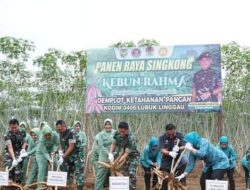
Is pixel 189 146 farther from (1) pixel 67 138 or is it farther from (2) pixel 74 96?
(2) pixel 74 96

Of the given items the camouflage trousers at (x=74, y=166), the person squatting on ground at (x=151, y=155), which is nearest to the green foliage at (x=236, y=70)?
the person squatting on ground at (x=151, y=155)

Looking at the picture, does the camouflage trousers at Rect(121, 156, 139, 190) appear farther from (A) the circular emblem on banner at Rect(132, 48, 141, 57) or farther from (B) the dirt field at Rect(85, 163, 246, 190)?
(A) the circular emblem on banner at Rect(132, 48, 141, 57)

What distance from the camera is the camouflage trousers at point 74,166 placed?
7395 mm

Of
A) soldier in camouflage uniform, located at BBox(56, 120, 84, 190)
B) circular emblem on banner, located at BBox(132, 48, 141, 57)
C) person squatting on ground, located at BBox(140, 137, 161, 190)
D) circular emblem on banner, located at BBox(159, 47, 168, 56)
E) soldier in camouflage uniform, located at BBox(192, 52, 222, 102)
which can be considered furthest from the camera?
circular emblem on banner, located at BBox(132, 48, 141, 57)

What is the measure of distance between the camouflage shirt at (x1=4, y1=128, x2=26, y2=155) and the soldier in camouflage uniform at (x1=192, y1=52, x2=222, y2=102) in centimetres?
328

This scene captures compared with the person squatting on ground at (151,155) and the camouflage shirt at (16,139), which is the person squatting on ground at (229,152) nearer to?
the person squatting on ground at (151,155)

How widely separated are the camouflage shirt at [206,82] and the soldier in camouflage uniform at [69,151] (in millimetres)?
2679

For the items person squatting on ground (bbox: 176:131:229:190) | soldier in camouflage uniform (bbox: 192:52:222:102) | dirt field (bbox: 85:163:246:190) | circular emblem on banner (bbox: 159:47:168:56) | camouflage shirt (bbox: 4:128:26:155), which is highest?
circular emblem on banner (bbox: 159:47:168:56)

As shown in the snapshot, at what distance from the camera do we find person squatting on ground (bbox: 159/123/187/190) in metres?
6.15

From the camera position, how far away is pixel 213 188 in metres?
5.59

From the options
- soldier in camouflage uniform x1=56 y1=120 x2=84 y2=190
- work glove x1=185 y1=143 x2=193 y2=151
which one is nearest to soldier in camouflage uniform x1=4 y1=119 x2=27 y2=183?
soldier in camouflage uniform x1=56 y1=120 x2=84 y2=190

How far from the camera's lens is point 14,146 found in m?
7.63

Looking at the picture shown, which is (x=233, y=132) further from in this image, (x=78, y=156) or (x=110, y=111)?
(x=78, y=156)

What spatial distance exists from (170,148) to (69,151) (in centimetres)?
164
